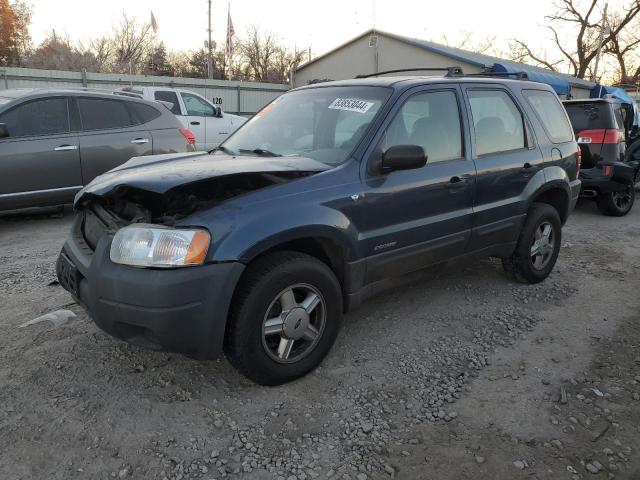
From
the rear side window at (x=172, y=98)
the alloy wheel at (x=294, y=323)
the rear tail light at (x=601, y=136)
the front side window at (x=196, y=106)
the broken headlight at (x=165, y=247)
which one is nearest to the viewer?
the broken headlight at (x=165, y=247)

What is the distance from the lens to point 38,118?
20.4ft

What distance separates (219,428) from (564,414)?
1872 millimetres

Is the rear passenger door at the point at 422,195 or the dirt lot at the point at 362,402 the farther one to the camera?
the rear passenger door at the point at 422,195

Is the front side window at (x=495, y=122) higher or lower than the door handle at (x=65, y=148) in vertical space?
higher

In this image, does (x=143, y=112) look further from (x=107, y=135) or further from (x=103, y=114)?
(x=107, y=135)

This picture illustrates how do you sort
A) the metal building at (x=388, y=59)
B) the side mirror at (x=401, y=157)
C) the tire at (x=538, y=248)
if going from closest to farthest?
the side mirror at (x=401, y=157), the tire at (x=538, y=248), the metal building at (x=388, y=59)

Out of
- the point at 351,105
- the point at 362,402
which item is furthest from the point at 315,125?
the point at 362,402

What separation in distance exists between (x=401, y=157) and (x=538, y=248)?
227 centimetres

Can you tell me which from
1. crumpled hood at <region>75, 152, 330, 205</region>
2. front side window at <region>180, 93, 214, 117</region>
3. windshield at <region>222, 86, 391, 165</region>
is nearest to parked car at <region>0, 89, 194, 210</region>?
crumpled hood at <region>75, 152, 330, 205</region>

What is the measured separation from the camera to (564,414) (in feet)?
9.37

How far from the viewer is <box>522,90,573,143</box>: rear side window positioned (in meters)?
4.71

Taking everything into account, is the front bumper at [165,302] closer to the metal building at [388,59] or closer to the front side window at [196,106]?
the front side window at [196,106]

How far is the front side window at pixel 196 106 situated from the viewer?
1259cm

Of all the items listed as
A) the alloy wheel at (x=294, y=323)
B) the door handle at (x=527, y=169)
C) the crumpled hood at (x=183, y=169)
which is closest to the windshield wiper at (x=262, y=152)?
the crumpled hood at (x=183, y=169)
